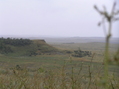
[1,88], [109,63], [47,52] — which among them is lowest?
[47,52]

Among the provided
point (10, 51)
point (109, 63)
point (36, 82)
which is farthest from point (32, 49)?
point (109, 63)

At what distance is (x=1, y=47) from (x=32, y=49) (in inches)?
157

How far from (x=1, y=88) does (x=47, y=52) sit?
23.5 meters

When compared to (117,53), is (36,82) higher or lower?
lower

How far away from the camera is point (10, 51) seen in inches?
936

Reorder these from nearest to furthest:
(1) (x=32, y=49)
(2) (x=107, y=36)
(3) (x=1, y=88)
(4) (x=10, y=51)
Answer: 1. (2) (x=107, y=36)
2. (3) (x=1, y=88)
3. (4) (x=10, y=51)
4. (1) (x=32, y=49)

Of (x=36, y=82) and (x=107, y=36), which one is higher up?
(x=107, y=36)

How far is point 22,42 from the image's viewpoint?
26.4 metres

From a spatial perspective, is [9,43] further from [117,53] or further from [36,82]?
[117,53]

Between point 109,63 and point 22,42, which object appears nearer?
point 109,63

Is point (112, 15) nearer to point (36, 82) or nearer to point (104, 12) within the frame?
point (104, 12)

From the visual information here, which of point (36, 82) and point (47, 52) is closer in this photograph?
point (36, 82)

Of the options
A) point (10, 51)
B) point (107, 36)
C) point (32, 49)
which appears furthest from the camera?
point (32, 49)

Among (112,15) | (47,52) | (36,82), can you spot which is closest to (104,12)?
(112,15)
